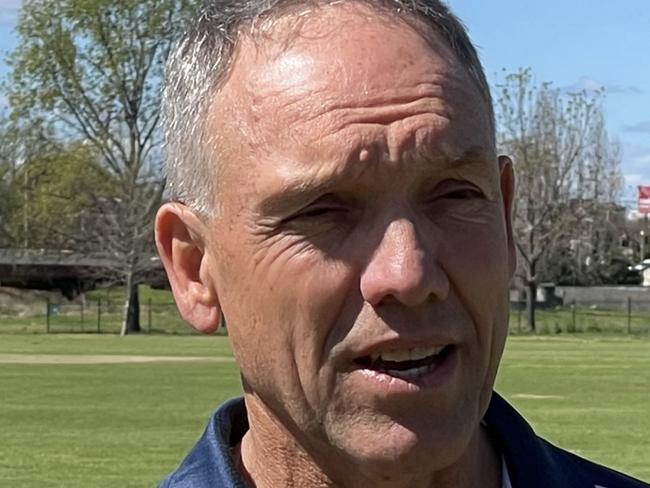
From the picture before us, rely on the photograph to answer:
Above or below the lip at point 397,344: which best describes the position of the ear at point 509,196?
above

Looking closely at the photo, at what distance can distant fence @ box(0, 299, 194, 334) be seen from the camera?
6334 cm

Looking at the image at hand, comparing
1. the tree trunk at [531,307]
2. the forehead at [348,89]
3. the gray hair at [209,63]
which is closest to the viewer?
the forehead at [348,89]

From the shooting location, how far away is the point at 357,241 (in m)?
2.32

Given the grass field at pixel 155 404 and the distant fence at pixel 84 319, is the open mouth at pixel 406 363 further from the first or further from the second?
the distant fence at pixel 84 319

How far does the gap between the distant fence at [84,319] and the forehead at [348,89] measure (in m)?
58.7

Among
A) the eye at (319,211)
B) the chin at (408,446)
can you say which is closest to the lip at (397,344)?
the chin at (408,446)

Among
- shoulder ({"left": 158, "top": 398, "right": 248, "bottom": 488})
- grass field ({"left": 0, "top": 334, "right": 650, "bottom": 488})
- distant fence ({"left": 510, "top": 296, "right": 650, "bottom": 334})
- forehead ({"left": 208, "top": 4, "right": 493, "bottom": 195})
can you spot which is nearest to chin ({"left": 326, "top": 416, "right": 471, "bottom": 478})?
shoulder ({"left": 158, "top": 398, "right": 248, "bottom": 488})

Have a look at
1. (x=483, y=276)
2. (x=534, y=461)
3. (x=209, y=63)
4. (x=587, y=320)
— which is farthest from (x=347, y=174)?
(x=587, y=320)

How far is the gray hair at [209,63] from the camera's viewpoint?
98.7 inches

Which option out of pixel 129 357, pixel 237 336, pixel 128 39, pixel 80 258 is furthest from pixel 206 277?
pixel 80 258

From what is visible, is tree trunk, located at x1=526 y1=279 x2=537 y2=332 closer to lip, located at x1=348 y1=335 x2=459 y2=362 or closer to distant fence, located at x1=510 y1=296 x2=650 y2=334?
distant fence, located at x1=510 y1=296 x2=650 y2=334

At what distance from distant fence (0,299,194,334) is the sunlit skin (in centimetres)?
5865

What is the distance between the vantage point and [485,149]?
2.42m

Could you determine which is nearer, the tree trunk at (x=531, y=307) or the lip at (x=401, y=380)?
the lip at (x=401, y=380)
